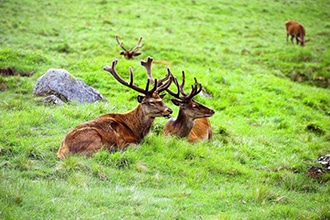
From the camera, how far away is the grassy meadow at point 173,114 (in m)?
6.87

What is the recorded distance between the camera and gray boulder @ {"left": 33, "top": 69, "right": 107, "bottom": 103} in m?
11.7

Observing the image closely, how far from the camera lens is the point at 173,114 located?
12.2 metres

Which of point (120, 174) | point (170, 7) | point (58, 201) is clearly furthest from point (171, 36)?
point (58, 201)

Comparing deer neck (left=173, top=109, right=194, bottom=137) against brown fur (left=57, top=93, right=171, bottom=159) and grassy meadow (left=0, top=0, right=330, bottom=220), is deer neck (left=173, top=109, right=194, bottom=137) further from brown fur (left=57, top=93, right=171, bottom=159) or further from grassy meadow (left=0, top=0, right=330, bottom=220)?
brown fur (left=57, top=93, right=171, bottom=159)

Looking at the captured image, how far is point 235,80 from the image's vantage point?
51.5 ft

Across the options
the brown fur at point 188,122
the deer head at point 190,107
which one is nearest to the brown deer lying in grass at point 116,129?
the deer head at point 190,107

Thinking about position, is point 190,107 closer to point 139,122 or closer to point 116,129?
point 139,122

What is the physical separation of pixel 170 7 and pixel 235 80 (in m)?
13.0

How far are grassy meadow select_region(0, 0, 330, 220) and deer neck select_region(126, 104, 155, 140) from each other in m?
0.30

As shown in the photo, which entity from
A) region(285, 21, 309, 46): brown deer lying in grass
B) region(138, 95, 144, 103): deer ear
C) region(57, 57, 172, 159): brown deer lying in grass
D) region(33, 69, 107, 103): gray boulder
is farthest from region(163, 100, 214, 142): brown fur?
region(285, 21, 309, 46): brown deer lying in grass

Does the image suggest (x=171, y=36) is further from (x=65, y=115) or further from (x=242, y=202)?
(x=242, y=202)

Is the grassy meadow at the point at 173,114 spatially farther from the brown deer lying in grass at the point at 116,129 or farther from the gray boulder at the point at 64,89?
the gray boulder at the point at 64,89

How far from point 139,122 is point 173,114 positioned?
2874mm

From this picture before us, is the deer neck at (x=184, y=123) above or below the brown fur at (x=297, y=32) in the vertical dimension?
below
